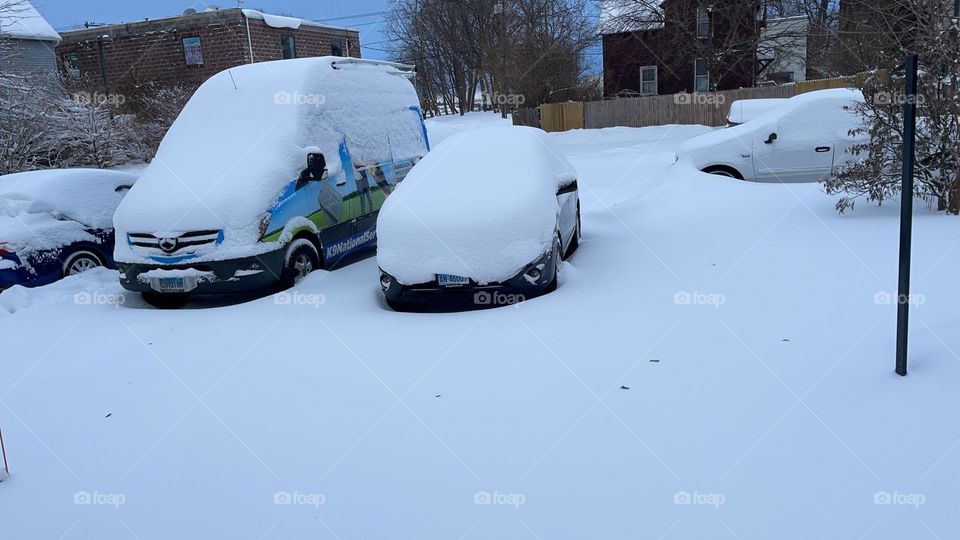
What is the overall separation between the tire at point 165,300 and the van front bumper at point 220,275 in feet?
0.88

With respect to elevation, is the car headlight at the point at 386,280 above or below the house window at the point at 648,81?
below

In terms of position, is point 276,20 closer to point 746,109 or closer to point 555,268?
point 746,109

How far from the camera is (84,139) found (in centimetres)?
1730

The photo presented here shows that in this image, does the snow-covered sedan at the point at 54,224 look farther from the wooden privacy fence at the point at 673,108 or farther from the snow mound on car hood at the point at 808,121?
the wooden privacy fence at the point at 673,108

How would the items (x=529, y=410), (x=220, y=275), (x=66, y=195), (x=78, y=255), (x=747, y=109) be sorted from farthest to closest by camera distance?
(x=747, y=109), (x=66, y=195), (x=78, y=255), (x=220, y=275), (x=529, y=410)

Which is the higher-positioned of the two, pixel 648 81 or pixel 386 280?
pixel 648 81

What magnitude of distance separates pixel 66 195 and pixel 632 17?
3006cm

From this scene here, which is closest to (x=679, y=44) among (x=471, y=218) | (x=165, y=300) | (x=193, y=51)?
(x=193, y=51)

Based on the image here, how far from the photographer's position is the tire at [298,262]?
7.58 m

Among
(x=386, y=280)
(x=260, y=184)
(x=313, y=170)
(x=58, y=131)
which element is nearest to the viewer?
(x=386, y=280)

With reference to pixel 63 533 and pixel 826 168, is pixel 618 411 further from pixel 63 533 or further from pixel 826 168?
pixel 826 168

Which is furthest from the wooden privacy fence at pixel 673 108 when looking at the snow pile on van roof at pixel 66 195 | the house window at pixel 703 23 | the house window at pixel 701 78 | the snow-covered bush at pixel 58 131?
the snow pile on van roof at pixel 66 195

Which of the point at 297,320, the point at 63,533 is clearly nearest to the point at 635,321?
the point at 297,320

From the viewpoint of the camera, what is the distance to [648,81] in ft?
117
